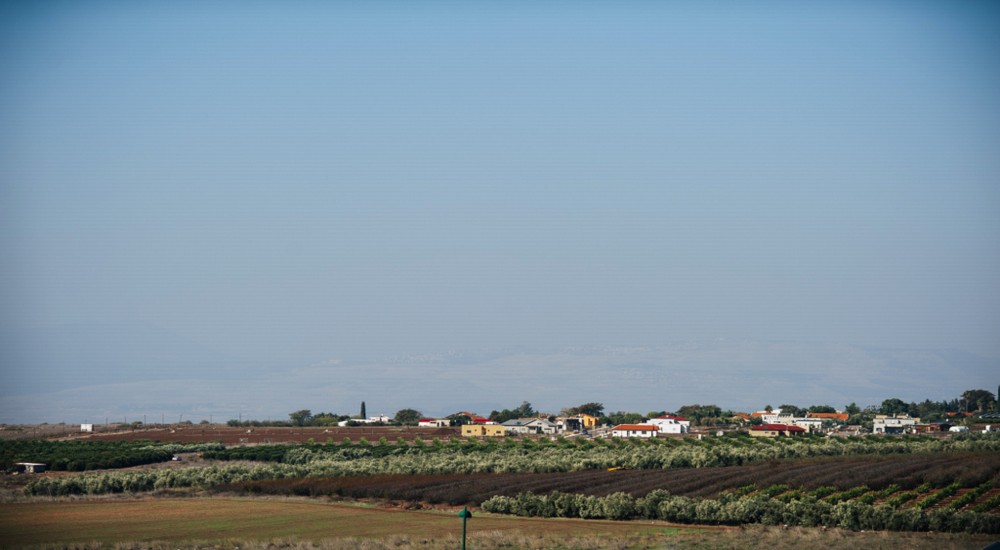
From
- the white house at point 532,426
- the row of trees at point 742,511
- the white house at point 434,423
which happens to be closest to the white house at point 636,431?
the white house at point 532,426

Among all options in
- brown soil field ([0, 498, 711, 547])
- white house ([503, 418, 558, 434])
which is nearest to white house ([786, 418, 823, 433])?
white house ([503, 418, 558, 434])

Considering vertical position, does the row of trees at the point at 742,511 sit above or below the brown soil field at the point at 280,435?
below

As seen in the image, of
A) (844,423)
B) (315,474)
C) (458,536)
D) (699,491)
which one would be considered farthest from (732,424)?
(458,536)

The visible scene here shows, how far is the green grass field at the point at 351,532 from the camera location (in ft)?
140

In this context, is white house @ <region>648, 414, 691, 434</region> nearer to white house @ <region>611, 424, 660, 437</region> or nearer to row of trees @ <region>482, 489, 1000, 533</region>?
white house @ <region>611, 424, 660, 437</region>

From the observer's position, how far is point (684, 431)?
154 meters

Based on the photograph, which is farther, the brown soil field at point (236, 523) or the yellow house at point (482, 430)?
the yellow house at point (482, 430)

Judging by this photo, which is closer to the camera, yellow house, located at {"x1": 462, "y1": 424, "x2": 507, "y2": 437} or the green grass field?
the green grass field

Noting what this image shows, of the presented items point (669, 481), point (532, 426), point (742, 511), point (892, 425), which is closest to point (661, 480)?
point (669, 481)

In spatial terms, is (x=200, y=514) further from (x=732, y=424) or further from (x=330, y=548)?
(x=732, y=424)

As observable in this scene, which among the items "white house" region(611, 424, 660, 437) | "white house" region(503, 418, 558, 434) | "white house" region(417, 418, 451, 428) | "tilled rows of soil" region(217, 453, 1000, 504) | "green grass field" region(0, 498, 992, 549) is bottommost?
"green grass field" region(0, 498, 992, 549)

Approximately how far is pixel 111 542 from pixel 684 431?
117 m

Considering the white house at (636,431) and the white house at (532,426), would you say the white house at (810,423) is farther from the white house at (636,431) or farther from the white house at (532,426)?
the white house at (532,426)

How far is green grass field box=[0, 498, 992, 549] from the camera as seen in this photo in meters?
42.7
